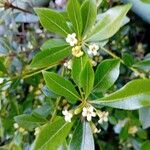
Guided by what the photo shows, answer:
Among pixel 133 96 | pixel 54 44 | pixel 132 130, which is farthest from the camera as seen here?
pixel 132 130

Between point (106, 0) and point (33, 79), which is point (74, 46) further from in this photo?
point (33, 79)

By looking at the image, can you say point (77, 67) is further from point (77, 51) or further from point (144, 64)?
point (144, 64)

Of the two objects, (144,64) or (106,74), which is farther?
(144,64)

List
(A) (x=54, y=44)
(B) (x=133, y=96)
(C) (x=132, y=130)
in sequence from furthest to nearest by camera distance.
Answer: (C) (x=132, y=130)
(A) (x=54, y=44)
(B) (x=133, y=96)

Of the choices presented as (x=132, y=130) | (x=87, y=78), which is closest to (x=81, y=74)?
(x=87, y=78)

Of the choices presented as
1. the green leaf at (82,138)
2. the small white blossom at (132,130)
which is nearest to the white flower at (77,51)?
the green leaf at (82,138)

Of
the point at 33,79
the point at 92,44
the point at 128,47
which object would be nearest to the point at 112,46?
the point at 128,47

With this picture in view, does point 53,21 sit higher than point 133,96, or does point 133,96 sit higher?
point 53,21
